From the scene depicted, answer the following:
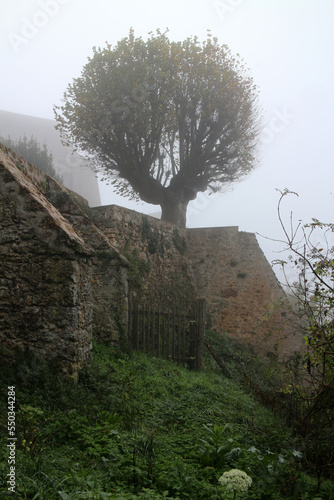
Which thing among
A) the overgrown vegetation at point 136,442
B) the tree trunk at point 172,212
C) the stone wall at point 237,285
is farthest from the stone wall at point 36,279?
the tree trunk at point 172,212

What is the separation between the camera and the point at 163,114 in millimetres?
16109

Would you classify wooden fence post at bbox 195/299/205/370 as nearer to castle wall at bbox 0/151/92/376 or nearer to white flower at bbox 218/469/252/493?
castle wall at bbox 0/151/92/376

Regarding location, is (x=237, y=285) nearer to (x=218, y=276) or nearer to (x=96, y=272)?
(x=218, y=276)

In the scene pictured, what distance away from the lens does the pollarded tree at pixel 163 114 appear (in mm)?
15844

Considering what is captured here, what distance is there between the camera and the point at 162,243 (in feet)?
46.5

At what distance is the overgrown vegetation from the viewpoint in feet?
10.9

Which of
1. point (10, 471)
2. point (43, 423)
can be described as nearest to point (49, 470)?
point (10, 471)

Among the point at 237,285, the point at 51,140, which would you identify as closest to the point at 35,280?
the point at 237,285

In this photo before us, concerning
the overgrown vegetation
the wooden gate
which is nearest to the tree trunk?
the wooden gate

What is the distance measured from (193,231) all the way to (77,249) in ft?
35.7

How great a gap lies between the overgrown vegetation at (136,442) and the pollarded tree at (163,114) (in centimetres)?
1125

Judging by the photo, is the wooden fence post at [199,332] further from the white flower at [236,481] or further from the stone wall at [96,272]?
the white flower at [236,481]

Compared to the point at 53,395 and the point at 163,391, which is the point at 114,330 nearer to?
the point at 163,391

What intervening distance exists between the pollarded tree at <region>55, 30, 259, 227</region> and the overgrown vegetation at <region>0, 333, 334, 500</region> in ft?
36.9
